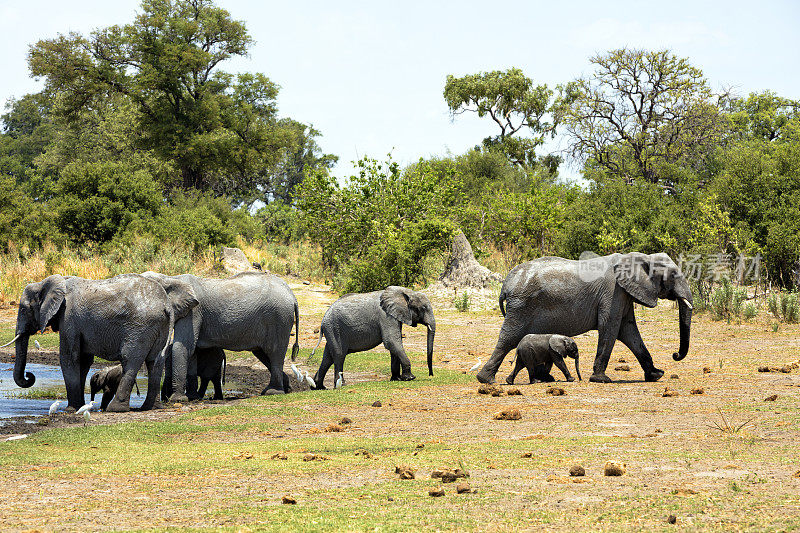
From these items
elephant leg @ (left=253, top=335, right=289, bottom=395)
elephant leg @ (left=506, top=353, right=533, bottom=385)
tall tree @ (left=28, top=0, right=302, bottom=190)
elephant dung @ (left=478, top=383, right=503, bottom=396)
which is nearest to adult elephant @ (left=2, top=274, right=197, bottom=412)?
elephant leg @ (left=253, top=335, right=289, bottom=395)

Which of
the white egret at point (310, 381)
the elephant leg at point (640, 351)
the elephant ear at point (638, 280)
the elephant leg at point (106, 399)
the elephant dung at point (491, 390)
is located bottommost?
the elephant leg at point (106, 399)

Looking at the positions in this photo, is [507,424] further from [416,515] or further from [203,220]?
[203,220]

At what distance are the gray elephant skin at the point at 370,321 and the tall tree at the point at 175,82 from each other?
36086 millimetres

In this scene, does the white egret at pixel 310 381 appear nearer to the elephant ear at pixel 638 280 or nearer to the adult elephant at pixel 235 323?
the adult elephant at pixel 235 323

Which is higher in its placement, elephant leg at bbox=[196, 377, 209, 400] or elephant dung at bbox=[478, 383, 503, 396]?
elephant dung at bbox=[478, 383, 503, 396]

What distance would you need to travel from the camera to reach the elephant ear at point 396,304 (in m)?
14.9

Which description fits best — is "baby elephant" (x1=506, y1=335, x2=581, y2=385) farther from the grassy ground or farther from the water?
the water

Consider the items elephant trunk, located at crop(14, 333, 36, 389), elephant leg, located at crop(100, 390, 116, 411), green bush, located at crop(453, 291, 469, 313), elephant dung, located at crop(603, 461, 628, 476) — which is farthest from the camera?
green bush, located at crop(453, 291, 469, 313)

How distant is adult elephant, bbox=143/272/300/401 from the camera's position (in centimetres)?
1326

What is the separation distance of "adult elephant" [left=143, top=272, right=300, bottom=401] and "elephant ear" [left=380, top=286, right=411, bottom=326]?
1.54 meters

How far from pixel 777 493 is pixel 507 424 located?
4035mm

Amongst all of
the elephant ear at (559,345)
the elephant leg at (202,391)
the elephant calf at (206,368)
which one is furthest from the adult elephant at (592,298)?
the elephant leg at (202,391)

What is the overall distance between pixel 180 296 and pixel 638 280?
6899mm

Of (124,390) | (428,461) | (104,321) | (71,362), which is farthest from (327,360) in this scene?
(428,461)
